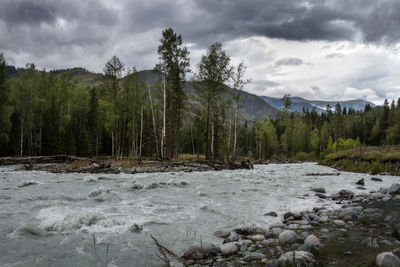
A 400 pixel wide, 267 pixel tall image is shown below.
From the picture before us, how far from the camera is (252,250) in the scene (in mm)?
4598

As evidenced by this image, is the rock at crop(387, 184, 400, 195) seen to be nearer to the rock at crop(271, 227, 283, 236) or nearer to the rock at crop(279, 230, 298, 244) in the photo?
the rock at crop(271, 227, 283, 236)

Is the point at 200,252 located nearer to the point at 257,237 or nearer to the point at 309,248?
the point at 257,237

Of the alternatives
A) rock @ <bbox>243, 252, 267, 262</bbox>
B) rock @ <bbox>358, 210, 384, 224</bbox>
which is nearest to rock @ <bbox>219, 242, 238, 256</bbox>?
rock @ <bbox>243, 252, 267, 262</bbox>

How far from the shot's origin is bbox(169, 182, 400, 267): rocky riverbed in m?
3.74

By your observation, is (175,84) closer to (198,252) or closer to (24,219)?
(24,219)

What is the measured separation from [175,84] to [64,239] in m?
27.2

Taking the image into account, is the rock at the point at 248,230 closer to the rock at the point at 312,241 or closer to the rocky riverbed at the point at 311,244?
the rocky riverbed at the point at 311,244

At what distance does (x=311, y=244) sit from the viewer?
4289 millimetres

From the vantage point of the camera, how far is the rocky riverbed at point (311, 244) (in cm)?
374

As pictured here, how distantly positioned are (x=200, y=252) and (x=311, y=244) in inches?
78.0

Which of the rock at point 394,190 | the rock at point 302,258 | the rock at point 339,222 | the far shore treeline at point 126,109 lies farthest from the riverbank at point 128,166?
the rock at point 302,258

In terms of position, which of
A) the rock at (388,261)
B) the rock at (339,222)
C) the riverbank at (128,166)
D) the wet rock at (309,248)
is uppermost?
the rock at (388,261)

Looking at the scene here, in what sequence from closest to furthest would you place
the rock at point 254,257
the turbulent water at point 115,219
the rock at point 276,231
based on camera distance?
the rock at point 254,257 < the turbulent water at point 115,219 < the rock at point 276,231

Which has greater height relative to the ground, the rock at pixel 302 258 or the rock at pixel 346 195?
the rock at pixel 302 258
